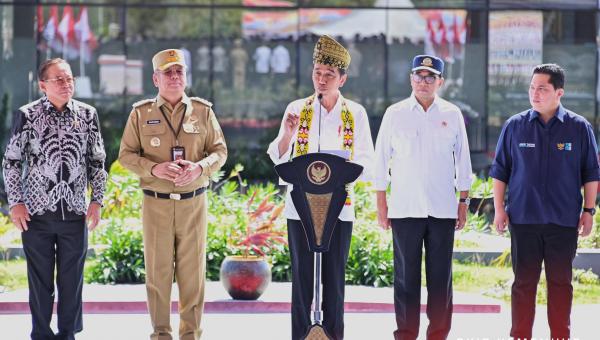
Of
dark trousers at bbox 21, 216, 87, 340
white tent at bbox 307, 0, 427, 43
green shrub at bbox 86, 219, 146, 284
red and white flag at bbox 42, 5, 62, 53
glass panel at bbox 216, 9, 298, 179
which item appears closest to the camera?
dark trousers at bbox 21, 216, 87, 340

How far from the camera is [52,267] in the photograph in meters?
8.13

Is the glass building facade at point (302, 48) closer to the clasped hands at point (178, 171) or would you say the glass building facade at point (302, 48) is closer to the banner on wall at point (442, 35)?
the banner on wall at point (442, 35)

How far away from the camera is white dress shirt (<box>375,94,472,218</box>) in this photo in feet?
26.0

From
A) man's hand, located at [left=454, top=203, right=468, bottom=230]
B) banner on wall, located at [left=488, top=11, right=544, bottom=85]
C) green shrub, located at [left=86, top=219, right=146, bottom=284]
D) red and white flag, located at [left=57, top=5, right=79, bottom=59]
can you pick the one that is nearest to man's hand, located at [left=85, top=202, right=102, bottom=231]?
man's hand, located at [left=454, top=203, right=468, bottom=230]

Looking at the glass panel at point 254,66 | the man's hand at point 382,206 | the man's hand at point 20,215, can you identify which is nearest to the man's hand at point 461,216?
the man's hand at point 382,206

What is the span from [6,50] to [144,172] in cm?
1570

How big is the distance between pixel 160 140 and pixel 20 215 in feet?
3.40

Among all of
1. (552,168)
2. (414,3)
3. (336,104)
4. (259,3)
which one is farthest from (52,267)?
(414,3)

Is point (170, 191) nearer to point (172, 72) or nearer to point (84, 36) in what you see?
point (172, 72)

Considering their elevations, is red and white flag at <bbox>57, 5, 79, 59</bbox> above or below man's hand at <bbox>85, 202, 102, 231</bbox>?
above

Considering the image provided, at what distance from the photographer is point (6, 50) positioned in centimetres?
2281

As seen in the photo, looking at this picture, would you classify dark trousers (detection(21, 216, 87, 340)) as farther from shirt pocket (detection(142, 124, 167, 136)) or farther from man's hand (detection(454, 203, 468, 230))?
man's hand (detection(454, 203, 468, 230))

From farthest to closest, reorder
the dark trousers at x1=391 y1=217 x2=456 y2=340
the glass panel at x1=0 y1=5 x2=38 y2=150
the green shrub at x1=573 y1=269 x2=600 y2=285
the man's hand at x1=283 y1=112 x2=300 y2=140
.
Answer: the glass panel at x1=0 y1=5 x2=38 y2=150, the green shrub at x1=573 y1=269 x2=600 y2=285, the dark trousers at x1=391 y1=217 x2=456 y2=340, the man's hand at x1=283 y1=112 x2=300 y2=140

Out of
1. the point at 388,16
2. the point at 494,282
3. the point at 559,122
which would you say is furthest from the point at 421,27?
the point at 559,122
